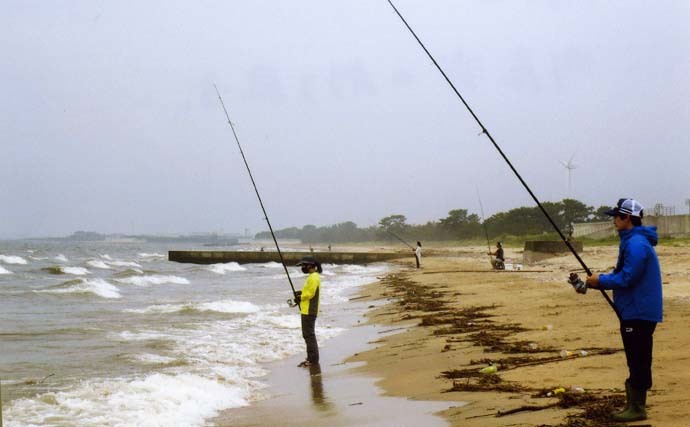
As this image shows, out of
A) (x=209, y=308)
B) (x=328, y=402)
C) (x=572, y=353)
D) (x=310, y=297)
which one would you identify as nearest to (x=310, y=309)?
(x=310, y=297)

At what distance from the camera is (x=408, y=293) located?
1884 cm

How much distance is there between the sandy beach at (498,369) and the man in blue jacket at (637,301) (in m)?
0.20

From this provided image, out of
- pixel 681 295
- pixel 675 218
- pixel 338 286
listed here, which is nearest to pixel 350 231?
pixel 675 218

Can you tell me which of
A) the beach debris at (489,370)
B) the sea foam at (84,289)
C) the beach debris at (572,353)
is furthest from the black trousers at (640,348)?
the sea foam at (84,289)

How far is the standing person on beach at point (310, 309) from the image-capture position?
8.72 metres

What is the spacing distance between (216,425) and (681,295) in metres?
8.51

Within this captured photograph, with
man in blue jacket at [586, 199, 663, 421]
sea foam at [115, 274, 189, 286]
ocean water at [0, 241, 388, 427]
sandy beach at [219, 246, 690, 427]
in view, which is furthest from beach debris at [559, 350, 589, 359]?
sea foam at [115, 274, 189, 286]

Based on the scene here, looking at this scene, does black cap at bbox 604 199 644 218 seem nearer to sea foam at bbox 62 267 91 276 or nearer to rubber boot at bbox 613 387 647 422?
rubber boot at bbox 613 387 647 422

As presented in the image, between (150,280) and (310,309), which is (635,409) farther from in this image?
(150,280)

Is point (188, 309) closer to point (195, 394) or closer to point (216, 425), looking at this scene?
point (195, 394)

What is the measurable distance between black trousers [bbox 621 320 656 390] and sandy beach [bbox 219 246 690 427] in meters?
0.25

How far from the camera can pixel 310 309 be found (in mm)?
8812

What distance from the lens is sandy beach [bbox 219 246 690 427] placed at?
16.2 ft

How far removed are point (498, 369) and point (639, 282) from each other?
2.69 metres
